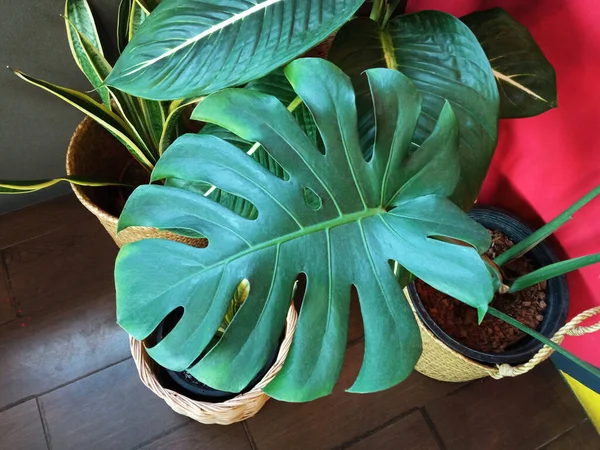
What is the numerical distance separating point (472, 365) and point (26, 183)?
0.86 m

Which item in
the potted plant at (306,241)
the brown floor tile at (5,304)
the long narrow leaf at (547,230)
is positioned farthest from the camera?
the brown floor tile at (5,304)

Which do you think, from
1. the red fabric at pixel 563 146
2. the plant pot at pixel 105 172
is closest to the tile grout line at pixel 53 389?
the plant pot at pixel 105 172

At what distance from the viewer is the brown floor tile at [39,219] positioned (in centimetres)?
128

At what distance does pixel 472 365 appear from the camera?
2.96ft

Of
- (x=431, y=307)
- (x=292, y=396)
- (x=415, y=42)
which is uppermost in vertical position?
(x=415, y=42)

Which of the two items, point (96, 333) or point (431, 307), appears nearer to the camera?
point (431, 307)

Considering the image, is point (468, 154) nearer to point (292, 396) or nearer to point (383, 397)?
point (292, 396)

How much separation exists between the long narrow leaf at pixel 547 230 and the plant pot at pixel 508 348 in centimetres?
15

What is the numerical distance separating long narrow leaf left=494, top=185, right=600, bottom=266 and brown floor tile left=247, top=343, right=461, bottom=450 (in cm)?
43

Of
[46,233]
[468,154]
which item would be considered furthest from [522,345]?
[46,233]

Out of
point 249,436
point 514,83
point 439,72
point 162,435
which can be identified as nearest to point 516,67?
point 514,83

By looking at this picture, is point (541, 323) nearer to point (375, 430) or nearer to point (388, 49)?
point (375, 430)

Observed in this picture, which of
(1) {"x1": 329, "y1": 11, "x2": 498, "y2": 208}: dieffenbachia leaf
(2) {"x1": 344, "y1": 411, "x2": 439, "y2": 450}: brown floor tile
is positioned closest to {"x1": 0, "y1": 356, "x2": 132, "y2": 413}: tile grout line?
(2) {"x1": 344, "y1": 411, "x2": 439, "y2": 450}: brown floor tile

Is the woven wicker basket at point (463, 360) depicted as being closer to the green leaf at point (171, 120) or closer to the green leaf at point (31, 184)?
the green leaf at point (171, 120)
